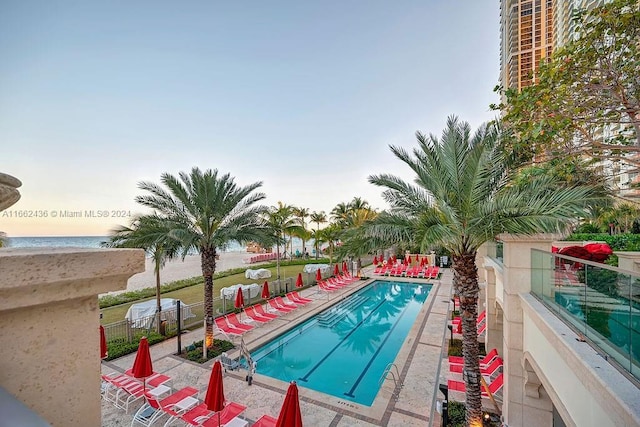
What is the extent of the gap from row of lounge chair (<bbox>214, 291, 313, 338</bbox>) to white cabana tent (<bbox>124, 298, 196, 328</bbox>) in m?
1.79

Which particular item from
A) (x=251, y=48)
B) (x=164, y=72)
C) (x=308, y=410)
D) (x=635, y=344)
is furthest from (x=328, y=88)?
(x=635, y=344)

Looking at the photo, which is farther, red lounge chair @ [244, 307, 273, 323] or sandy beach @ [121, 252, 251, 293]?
sandy beach @ [121, 252, 251, 293]

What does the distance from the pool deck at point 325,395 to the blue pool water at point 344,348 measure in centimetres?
78

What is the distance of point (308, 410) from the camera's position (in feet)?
26.1

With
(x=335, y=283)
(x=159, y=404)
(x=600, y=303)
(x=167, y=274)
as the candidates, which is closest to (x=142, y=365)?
(x=159, y=404)

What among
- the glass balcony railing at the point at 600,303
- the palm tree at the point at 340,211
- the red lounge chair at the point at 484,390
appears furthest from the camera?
the palm tree at the point at 340,211

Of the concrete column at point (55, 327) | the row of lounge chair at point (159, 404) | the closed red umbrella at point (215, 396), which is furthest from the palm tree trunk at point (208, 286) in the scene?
the concrete column at point (55, 327)

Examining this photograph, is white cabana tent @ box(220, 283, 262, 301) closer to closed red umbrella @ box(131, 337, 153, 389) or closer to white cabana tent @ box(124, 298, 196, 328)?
white cabana tent @ box(124, 298, 196, 328)

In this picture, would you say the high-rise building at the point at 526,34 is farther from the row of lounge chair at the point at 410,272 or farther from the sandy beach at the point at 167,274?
the sandy beach at the point at 167,274

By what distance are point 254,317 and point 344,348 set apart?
4532mm

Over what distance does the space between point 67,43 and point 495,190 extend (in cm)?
1684

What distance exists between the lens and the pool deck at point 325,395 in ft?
24.9

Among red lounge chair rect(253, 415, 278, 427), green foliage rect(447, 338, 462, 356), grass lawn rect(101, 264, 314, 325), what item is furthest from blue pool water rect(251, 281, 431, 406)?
grass lawn rect(101, 264, 314, 325)

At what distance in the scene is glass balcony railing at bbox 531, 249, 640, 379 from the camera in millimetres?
3627
